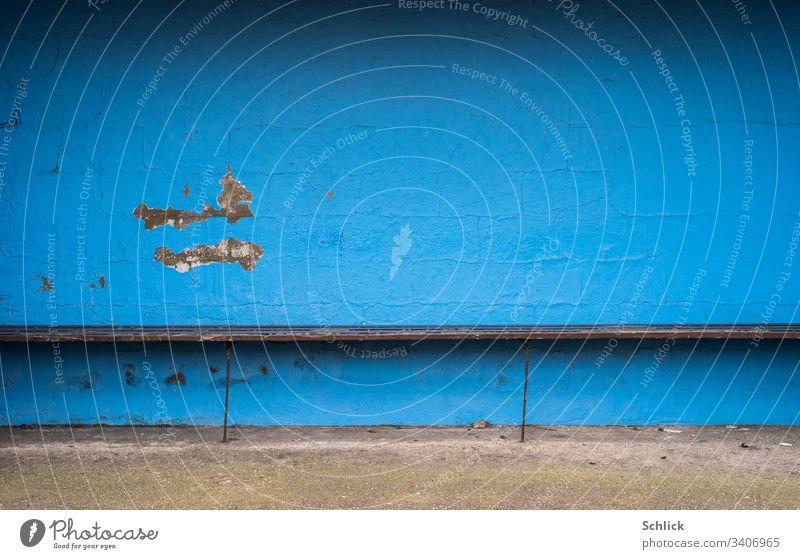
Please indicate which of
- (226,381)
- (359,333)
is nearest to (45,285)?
(226,381)

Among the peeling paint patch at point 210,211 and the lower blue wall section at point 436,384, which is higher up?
the peeling paint patch at point 210,211

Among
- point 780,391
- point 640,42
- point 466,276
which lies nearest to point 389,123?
point 466,276

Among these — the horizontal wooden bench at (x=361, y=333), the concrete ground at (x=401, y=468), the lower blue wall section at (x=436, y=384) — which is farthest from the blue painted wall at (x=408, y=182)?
the concrete ground at (x=401, y=468)

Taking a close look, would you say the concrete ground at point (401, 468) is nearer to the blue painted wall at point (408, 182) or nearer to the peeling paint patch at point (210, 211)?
the blue painted wall at point (408, 182)

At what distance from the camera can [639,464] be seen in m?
5.31

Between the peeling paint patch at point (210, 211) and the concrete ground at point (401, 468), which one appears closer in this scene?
the concrete ground at point (401, 468)

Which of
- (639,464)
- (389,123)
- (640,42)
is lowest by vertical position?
(639,464)

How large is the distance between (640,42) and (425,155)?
67.2 inches

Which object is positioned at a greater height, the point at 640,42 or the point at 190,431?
the point at 640,42

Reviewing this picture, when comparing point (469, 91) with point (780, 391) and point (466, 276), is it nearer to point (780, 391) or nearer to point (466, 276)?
point (466, 276)

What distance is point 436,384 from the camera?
621 cm

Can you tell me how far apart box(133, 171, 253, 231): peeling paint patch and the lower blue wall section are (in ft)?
2.86

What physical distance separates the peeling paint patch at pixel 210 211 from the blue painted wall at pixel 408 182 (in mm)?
55

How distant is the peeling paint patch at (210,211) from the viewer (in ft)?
19.8
